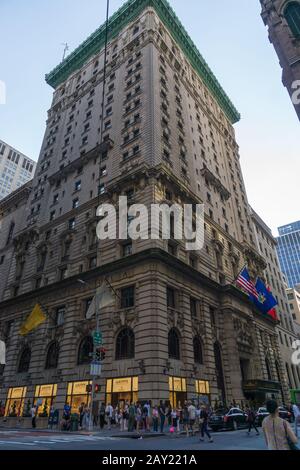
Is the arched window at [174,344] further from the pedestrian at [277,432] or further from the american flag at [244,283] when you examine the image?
the pedestrian at [277,432]

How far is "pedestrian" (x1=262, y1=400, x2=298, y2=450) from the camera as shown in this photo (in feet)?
18.6

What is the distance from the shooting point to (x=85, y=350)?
3284 cm

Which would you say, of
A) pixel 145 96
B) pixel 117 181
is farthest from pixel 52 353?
pixel 145 96

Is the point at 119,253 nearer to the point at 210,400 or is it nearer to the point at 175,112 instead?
the point at 210,400

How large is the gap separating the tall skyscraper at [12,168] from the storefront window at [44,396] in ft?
387

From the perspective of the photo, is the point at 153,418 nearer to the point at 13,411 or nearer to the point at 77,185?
the point at 13,411

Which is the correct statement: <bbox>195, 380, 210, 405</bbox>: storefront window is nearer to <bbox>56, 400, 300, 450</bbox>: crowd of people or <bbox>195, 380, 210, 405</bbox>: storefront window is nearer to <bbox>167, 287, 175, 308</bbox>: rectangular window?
<bbox>56, 400, 300, 450</bbox>: crowd of people

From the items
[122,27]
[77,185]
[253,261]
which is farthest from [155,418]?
[122,27]

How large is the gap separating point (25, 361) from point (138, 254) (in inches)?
783

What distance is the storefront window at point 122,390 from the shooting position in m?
27.1

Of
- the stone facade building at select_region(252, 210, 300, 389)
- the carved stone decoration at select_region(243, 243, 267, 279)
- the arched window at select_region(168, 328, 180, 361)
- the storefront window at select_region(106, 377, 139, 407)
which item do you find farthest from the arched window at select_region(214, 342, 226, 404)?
the stone facade building at select_region(252, 210, 300, 389)

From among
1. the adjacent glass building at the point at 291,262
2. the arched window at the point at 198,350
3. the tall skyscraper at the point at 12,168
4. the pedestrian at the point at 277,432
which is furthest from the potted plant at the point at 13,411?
the adjacent glass building at the point at 291,262
